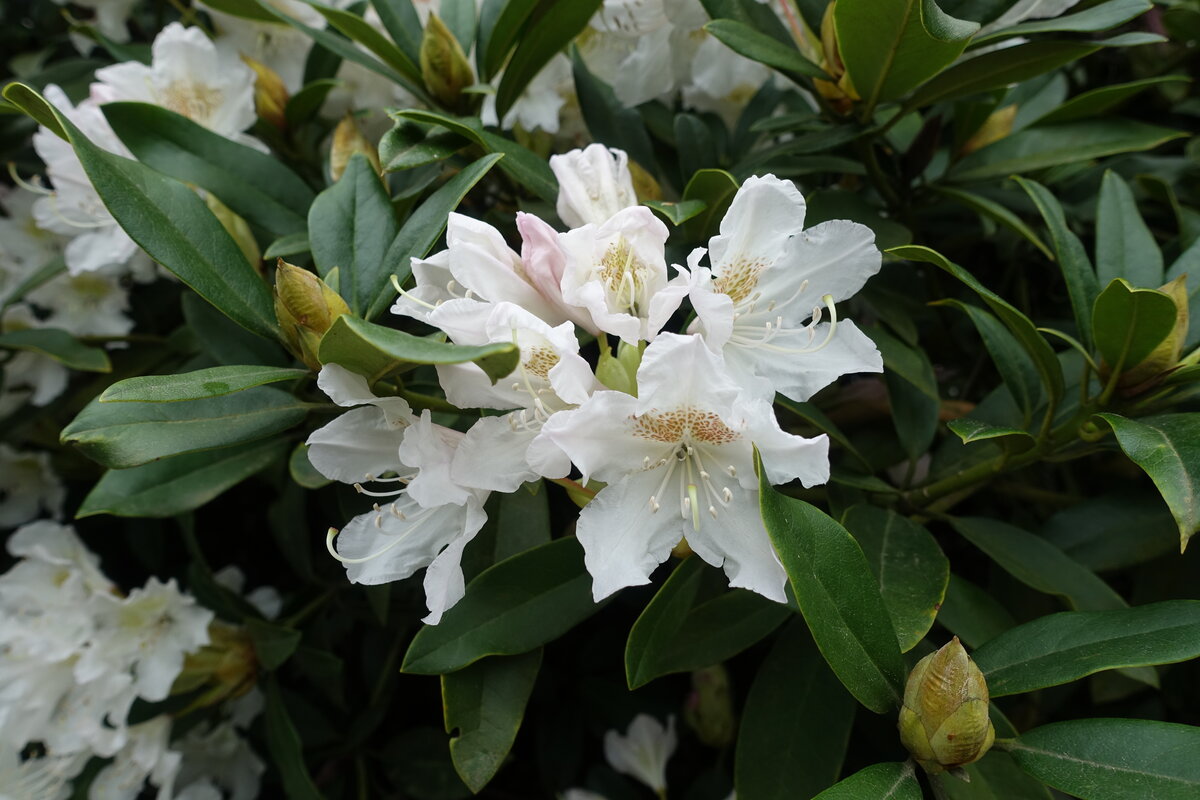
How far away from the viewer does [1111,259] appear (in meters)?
0.98

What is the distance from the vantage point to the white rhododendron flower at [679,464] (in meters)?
0.64

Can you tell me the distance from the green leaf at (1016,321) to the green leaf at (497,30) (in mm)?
516

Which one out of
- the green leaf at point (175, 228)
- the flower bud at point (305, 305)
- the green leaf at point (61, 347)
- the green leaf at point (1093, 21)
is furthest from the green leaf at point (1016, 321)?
the green leaf at point (61, 347)

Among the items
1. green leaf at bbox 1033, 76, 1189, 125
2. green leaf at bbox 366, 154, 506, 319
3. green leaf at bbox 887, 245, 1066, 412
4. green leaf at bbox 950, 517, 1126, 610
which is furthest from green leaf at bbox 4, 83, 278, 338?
green leaf at bbox 1033, 76, 1189, 125

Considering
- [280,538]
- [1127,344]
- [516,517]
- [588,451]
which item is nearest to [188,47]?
[280,538]

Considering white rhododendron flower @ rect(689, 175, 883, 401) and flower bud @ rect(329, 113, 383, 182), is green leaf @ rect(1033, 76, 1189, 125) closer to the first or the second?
white rhododendron flower @ rect(689, 175, 883, 401)

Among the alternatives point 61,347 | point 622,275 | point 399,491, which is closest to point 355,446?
point 399,491

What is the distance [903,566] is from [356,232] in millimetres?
625

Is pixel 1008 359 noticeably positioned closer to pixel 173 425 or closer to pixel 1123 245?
pixel 1123 245

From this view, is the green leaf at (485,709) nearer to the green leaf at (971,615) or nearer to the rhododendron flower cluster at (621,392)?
the rhododendron flower cluster at (621,392)

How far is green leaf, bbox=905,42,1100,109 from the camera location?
37.2 inches

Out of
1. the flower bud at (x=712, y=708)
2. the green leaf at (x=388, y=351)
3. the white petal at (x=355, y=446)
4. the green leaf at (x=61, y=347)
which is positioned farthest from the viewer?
the flower bud at (x=712, y=708)

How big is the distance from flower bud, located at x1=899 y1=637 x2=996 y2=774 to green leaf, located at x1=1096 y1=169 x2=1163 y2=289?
0.54 m

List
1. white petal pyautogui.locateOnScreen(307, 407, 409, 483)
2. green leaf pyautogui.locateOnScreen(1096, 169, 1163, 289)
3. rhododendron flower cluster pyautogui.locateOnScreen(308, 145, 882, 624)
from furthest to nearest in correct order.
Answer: green leaf pyautogui.locateOnScreen(1096, 169, 1163, 289), white petal pyautogui.locateOnScreen(307, 407, 409, 483), rhododendron flower cluster pyautogui.locateOnScreen(308, 145, 882, 624)
